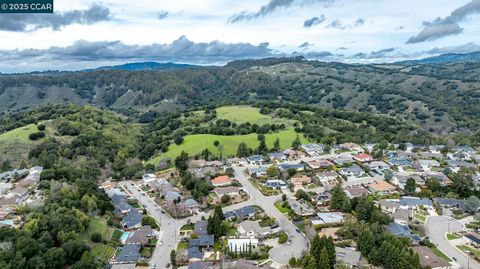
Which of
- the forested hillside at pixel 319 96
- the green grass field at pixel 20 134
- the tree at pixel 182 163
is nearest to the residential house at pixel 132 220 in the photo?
the tree at pixel 182 163

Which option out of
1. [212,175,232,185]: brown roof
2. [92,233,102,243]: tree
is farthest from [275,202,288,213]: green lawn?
[92,233,102,243]: tree

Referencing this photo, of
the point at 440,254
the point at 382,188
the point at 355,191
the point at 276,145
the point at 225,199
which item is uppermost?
the point at 276,145

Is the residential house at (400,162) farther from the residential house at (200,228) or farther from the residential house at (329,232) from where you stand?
the residential house at (200,228)

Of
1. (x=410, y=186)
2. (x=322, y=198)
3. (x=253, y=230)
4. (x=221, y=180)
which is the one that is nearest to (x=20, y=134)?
(x=221, y=180)

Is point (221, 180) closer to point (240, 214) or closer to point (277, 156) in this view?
point (240, 214)

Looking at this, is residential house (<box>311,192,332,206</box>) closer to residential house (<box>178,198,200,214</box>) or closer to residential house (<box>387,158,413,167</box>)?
residential house (<box>178,198,200,214</box>)

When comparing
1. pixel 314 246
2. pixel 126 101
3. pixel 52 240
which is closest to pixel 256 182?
pixel 314 246

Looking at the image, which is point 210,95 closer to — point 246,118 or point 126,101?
point 126,101
